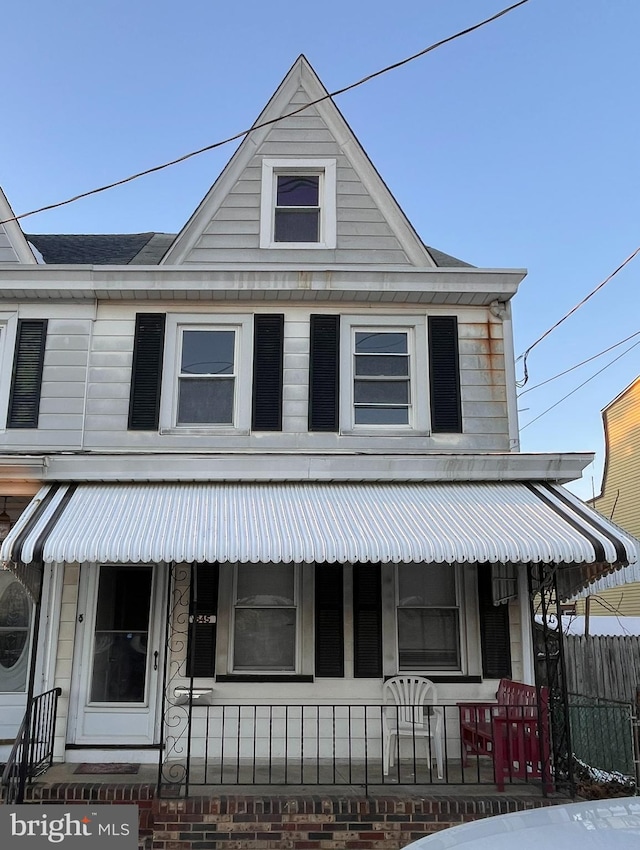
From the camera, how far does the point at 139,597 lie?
313 inches

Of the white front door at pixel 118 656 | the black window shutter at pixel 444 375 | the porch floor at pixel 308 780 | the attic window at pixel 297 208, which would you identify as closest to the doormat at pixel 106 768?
the porch floor at pixel 308 780

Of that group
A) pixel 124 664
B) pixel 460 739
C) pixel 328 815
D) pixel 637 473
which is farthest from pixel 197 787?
pixel 637 473

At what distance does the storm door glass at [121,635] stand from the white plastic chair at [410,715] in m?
2.68

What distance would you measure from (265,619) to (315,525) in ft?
6.32

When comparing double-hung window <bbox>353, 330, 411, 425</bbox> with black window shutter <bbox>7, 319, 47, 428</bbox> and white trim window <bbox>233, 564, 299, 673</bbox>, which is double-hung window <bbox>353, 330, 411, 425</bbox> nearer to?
white trim window <bbox>233, 564, 299, 673</bbox>

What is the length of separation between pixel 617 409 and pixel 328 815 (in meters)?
16.6

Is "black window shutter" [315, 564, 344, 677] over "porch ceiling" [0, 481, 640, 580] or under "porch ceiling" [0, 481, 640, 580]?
under

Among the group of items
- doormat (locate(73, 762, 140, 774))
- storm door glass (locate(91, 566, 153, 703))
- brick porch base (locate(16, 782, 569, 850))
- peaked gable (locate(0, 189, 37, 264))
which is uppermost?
peaked gable (locate(0, 189, 37, 264))

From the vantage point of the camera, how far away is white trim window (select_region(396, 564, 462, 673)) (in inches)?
Answer: 308

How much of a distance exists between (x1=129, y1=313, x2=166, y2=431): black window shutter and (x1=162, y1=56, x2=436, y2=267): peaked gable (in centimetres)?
84

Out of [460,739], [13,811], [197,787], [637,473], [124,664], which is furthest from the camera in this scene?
[637,473]

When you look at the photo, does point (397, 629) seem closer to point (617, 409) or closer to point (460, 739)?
point (460, 739)

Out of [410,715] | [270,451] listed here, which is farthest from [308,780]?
[270,451]

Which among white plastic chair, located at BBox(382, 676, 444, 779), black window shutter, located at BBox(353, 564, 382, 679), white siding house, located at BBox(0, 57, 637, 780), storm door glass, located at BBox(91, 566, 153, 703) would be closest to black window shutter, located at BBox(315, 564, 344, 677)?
white siding house, located at BBox(0, 57, 637, 780)
